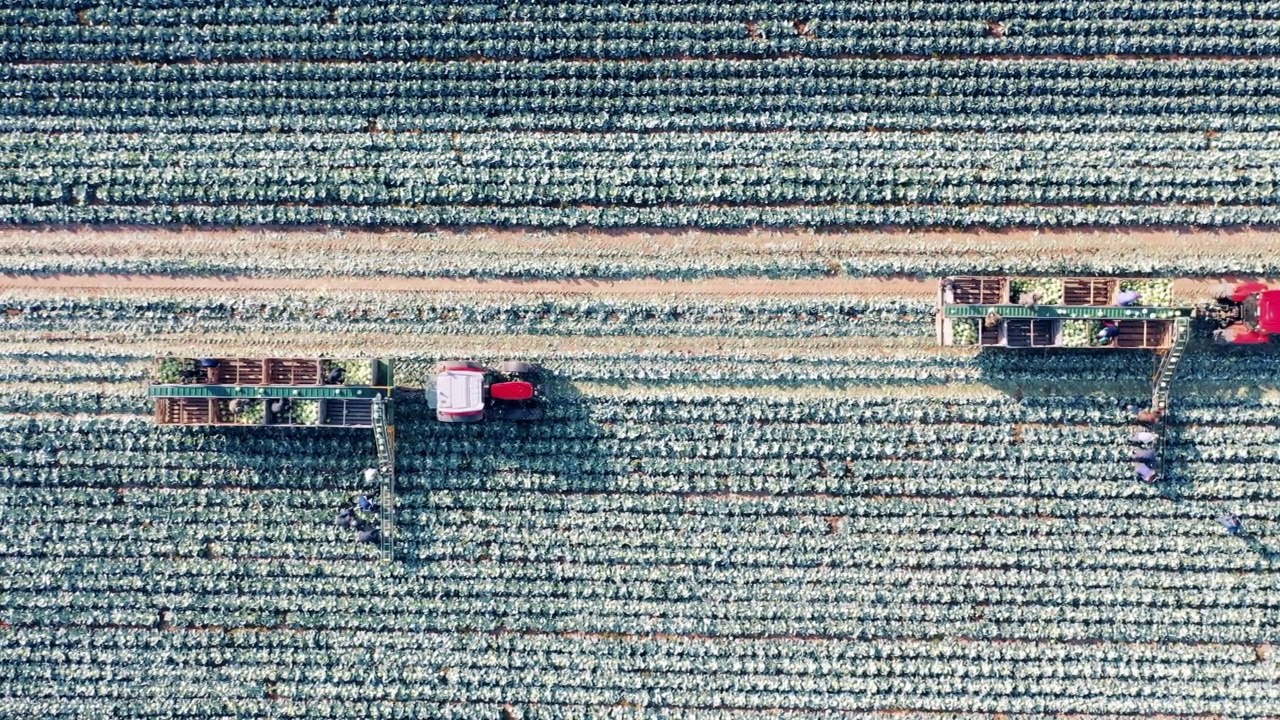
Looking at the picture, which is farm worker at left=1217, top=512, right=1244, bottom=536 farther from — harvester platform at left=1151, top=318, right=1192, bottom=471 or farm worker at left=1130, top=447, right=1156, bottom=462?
farm worker at left=1130, top=447, right=1156, bottom=462

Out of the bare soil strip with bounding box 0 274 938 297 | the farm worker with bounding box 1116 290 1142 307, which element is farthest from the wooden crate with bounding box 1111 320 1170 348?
the bare soil strip with bounding box 0 274 938 297

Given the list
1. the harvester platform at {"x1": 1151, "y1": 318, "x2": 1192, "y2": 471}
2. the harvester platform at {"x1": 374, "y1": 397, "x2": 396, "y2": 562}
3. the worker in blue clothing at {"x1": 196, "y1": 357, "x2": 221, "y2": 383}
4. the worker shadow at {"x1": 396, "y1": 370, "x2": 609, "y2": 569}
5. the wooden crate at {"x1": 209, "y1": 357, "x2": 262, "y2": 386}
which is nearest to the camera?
the harvester platform at {"x1": 1151, "y1": 318, "x2": 1192, "y2": 471}

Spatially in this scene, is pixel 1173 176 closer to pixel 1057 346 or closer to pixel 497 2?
pixel 1057 346

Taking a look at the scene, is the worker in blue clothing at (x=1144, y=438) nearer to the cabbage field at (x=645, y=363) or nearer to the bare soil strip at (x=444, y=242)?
the cabbage field at (x=645, y=363)

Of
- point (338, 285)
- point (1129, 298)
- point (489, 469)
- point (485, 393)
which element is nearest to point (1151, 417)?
point (1129, 298)

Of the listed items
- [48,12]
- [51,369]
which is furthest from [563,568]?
[48,12]

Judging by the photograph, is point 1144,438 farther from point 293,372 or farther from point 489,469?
point 293,372

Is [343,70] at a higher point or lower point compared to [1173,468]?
higher
